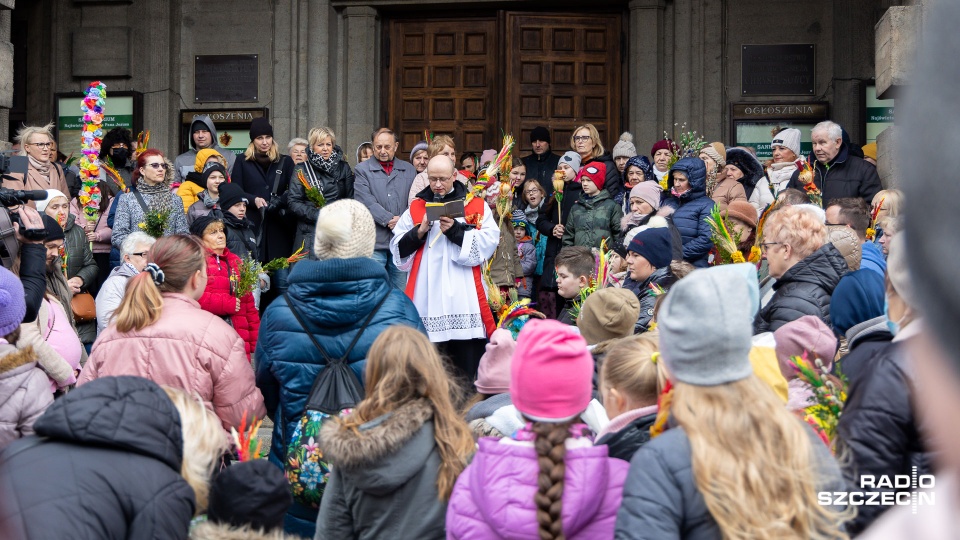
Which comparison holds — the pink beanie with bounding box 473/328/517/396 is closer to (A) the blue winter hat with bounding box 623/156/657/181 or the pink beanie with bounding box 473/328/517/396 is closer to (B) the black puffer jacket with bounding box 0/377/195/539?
(B) the black puffer jacket with bounding box 0/377/195/539

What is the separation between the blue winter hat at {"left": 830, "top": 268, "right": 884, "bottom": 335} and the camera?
16.0 ft

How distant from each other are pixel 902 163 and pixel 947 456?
0.58ft

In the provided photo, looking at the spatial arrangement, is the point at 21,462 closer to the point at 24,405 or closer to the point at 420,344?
the point at 420,344

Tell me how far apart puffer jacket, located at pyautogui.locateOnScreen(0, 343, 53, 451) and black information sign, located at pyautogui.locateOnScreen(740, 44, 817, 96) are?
1131 cm

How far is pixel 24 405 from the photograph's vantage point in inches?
199

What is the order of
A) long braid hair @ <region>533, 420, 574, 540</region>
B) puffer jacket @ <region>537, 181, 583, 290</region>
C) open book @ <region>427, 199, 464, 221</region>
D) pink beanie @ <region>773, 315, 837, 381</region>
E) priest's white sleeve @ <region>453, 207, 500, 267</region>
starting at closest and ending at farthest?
long braid hair @ <region>533, 420, 574, 540</region> → pink beanie @ <region>773, 315, 837, 381</region> → open book @ <region>427, 199, 464, 221</region> → priest's white sleeve @ <region>453, 207, 500, 267</region> → puffer jacket @ <region>537, 181, 583, 290</region>

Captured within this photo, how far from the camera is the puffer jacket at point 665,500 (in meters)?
2.84

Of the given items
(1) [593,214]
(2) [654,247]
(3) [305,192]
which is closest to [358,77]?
(3) [305,192]

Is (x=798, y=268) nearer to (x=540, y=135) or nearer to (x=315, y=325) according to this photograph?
(x=315, y=325)

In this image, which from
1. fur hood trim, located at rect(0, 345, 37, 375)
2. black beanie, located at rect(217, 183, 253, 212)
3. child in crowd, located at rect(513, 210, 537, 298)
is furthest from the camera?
child in crowd, located at rect(513, 210, 537, 298)

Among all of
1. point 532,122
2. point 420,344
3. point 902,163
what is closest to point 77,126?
point 532,122

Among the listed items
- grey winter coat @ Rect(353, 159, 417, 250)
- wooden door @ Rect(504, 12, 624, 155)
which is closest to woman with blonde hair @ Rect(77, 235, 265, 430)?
grey winter coat @ Rect(353, 159, 417, 250)

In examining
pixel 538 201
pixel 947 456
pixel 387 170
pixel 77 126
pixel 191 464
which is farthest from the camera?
pixel 77 126

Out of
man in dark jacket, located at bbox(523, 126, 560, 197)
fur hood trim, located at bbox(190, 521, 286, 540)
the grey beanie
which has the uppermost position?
man in dark jacket, located at bbox(523, 126, 560, 197)
